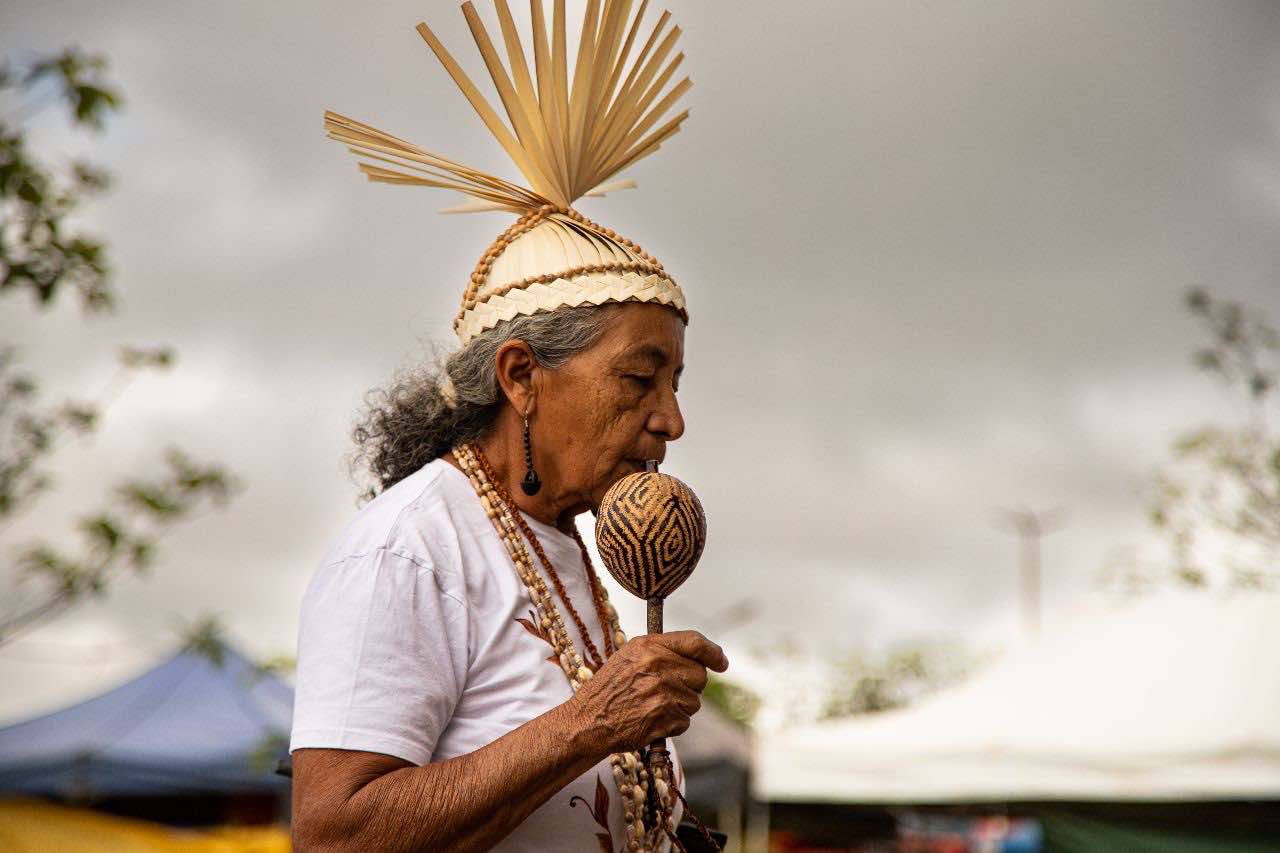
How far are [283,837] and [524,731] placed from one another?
8.48 metres

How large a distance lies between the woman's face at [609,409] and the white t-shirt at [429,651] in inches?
7.3

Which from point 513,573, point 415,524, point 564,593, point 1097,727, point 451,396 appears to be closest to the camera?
point 415,524

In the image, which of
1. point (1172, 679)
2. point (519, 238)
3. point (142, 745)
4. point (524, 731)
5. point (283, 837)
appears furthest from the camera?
point (142, 745)

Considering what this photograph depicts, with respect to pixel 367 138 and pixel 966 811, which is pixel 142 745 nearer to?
pixel 966 811

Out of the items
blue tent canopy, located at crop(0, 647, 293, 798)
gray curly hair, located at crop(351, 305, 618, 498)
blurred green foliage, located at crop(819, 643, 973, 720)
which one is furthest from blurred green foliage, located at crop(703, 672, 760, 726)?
gray curly hair, located at crop(351, 305, 618, 498)

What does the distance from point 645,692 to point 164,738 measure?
32.1 feet

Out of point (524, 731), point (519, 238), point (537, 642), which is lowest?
point (524, 731)

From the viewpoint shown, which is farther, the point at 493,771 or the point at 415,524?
the point at 415,524

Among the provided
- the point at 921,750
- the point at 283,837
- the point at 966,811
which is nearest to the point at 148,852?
the point at 283,837

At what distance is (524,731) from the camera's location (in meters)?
1.93

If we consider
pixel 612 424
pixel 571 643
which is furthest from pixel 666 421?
pixel 571 643

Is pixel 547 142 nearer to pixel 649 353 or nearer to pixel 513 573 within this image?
pixel 649 353

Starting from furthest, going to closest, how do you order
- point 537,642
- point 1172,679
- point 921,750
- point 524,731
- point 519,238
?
point 921,750 < point 1172,679 < point 519,238 < point 537,642 < point 524,731

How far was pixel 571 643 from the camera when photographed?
7.61 feet
